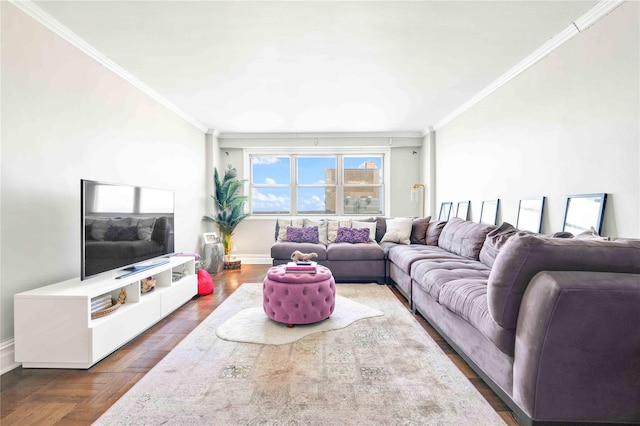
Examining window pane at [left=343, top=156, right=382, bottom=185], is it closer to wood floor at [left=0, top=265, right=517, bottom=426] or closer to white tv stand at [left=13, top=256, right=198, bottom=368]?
wood floor at [left=0, top=265, right=517, bottom=426]

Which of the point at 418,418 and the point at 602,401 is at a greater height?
the point at 602,401

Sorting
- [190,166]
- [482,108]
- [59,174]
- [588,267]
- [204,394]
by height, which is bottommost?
[204,394]

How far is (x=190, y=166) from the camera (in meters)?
4.89

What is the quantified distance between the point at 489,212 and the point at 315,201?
11.2ft

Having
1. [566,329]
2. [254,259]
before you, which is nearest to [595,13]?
[566,329]

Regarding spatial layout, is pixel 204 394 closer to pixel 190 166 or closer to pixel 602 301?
pixel 602 301

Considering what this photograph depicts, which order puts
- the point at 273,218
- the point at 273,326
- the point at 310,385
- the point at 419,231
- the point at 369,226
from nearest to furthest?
the point at 310,385, the point at 273,326, the point at 419,231, the point at 369,226, the point at 273,218

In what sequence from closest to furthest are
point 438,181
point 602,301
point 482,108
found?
point 602,301, point 482,108, point 438,181

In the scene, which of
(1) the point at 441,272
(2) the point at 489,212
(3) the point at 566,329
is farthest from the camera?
(2) the point at 489,212

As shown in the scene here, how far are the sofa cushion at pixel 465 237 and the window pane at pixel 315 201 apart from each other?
2.67 m

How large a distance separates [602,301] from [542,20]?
2.22 metres

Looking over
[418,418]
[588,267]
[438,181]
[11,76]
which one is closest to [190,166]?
[11,76]

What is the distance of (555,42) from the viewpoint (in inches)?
101

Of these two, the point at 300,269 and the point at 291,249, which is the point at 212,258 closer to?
the point at 291,249
